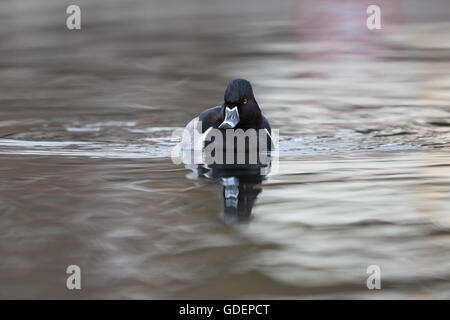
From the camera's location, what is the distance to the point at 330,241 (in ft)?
Answer: 17.2

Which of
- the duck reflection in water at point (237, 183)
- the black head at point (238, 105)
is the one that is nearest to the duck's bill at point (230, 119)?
the black head at point (238, 105)

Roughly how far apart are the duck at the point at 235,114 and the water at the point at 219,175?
443 mm

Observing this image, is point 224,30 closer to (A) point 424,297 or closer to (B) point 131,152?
(B) point 131,152

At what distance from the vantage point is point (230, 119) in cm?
822

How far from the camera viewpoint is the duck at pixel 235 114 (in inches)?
324

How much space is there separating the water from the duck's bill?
601mm

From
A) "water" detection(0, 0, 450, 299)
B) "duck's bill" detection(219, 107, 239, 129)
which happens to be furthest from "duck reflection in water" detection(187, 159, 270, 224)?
"duck's bill" detection(219, 107, 239, 129)

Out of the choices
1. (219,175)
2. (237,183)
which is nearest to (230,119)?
(219,175)

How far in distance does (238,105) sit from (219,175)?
1092 mm

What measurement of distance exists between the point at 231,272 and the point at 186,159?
3725mm

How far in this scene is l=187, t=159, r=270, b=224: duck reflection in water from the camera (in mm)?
5996

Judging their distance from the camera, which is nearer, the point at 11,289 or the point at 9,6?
the point at 11,289

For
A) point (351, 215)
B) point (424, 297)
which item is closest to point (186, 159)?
point (351, 215)

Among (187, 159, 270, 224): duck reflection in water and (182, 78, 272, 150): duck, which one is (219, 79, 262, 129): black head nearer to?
(182, 78, 272, 150): duck
